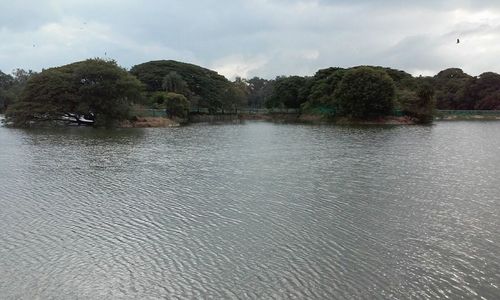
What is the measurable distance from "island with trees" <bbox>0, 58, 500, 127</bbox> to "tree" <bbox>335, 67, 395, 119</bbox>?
15 centimetres

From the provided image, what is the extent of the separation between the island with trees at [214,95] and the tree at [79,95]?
121 millimetres

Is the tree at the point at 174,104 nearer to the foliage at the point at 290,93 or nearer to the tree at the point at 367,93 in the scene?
the tree at the point at 367,93

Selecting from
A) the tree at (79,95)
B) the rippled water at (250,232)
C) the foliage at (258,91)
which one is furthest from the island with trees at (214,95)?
the rippled water at (250,232)

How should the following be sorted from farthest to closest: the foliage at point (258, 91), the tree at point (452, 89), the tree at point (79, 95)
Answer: the foliage at point (258, 91) → the tree at point (452, 89) → the tree at point (79, 95)

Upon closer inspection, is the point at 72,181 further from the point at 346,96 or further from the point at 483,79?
the point at 483,79

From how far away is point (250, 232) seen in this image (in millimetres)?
10703

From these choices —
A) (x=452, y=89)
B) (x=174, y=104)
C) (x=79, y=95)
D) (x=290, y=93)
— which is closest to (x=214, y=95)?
(x=290, y=93)

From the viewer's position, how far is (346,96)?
236 feet

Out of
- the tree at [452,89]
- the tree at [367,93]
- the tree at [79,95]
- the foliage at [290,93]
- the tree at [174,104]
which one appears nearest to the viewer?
the tree at [79,95]

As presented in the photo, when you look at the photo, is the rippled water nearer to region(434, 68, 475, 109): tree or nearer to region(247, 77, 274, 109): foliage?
region(434, 68, 475, 109): tree

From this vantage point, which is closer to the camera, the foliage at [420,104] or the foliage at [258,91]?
the foliage at [420,104]

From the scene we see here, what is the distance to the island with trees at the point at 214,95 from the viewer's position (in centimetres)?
5775

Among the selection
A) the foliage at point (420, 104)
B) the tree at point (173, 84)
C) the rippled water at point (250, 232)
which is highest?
the tree at point (173, 84)

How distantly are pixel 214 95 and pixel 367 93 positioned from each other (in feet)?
126
